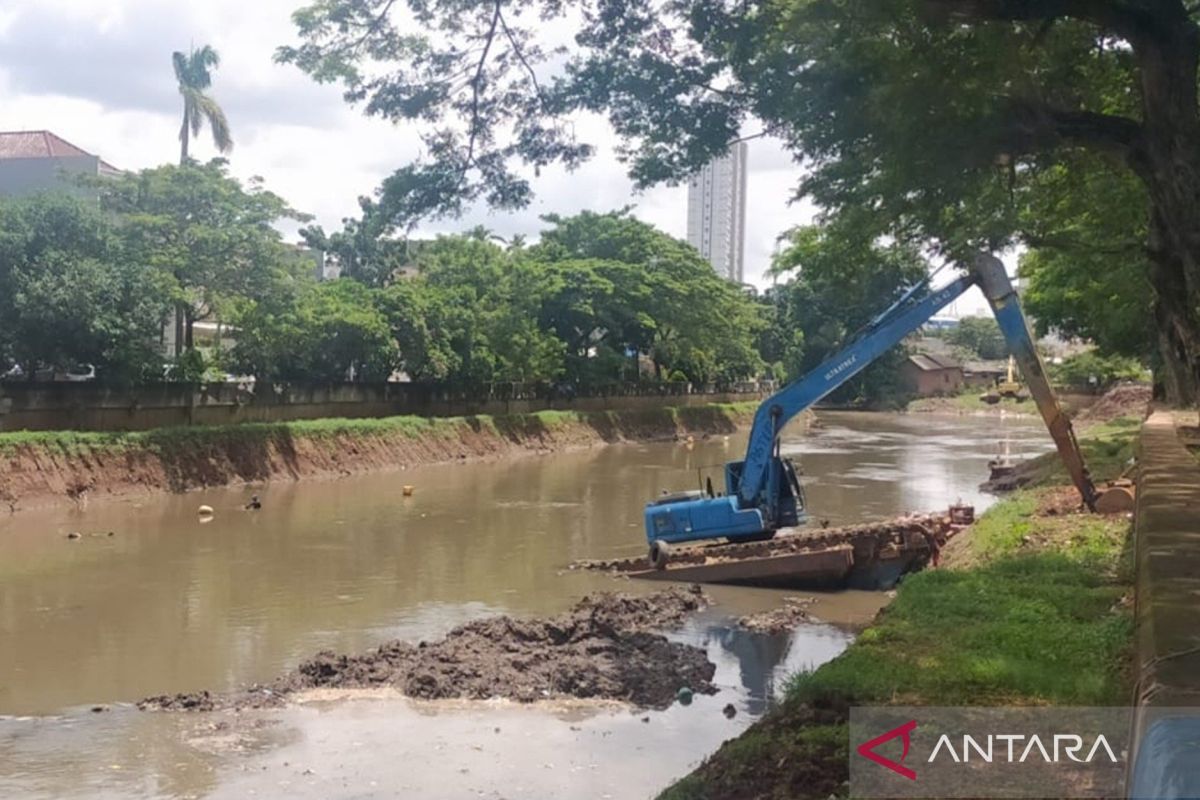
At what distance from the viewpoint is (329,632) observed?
47.7 ft

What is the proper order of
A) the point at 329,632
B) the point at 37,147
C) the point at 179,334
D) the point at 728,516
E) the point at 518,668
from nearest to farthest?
the point at 518,668, the point at 329,632, the point at 728,516, the point at 179,334, the point at 37,147

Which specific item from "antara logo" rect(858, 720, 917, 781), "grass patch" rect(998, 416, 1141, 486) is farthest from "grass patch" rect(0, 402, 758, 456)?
"antara logo" rect(858, 720, 917, 781)

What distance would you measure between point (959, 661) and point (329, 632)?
9564mm

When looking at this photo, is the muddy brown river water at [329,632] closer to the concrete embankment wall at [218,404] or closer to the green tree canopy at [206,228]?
the concrete embankment wall at [218,404]

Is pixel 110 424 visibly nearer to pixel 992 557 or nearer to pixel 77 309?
pixel 77 309

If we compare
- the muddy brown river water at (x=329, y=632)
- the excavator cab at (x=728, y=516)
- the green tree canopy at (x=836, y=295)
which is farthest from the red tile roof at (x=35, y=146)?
the excavator cab at (x=728, y=516)

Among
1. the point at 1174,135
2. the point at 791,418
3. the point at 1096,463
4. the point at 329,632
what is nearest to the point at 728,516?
the point at 791,418

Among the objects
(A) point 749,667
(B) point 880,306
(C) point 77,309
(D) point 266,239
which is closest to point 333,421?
(D) point 266,239

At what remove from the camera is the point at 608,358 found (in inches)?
2063

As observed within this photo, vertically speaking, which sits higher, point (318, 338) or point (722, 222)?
point (722, 222)

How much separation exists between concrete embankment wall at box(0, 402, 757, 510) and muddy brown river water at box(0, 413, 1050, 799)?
0.89 meters

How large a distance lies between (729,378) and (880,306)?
1170 centimetres

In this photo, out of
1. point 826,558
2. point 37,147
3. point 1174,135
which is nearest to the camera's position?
point 1174,135

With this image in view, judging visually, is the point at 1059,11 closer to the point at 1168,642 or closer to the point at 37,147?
the point at 1168,642
